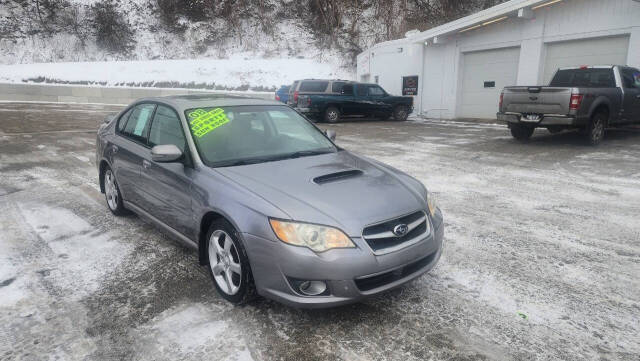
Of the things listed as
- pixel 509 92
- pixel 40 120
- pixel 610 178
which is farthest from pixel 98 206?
pixel 40 120

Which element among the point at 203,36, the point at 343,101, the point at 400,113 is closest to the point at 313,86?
the point at 343,101

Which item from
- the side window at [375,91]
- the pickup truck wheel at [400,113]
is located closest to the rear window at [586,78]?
the pickup truck wheel at [400,113]

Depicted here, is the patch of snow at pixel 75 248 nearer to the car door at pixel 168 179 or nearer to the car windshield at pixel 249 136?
the car door at pixel 168 179

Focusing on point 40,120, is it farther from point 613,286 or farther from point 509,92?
point 613,286

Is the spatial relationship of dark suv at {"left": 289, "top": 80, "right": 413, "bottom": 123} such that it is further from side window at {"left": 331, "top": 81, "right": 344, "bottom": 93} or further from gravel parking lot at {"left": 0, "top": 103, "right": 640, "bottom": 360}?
gravel parking lot at {"left": 0, "top": 103, "right": 640, "bottom": 360}

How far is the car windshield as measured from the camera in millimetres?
3764

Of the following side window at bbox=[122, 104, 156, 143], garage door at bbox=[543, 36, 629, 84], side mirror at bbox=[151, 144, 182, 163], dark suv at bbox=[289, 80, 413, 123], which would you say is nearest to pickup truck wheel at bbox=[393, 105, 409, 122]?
dark suv at bbox=[289, 80, 413, 123]

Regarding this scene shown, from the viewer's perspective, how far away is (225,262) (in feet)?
10.9

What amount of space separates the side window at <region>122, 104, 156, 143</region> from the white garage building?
1351cm

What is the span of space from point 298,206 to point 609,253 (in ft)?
10.6

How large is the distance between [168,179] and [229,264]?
1.11 meters

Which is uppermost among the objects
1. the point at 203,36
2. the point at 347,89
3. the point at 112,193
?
the point at 203,36

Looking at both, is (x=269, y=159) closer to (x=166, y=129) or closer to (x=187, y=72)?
(x=166, y=129)

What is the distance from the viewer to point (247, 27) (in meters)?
34.5
